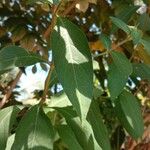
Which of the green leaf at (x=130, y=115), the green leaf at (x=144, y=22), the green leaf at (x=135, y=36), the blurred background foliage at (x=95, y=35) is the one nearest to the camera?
the green leaf at (x=135, y=36)

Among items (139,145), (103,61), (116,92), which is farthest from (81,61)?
(103,61)

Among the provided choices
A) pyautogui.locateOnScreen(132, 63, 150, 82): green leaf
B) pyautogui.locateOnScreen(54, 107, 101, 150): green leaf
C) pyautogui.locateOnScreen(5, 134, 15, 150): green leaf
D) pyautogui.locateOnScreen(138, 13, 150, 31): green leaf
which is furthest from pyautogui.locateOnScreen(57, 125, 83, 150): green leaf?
pyautogui.locateOnScreen(138, 13, 150, 31): green leaf

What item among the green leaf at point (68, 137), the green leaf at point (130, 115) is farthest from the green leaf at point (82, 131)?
the green leaf at point (130, 115)

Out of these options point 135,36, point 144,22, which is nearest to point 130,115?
point 135,36

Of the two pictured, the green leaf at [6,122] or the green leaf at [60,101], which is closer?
the green leaf at [6,122]

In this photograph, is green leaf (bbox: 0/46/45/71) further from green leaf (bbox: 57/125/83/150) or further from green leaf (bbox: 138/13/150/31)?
green leaf (bbox: 138/13/150/31)

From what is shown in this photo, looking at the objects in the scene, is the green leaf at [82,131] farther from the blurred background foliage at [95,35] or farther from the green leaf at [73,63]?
the blurred background foliage at [95,35]
